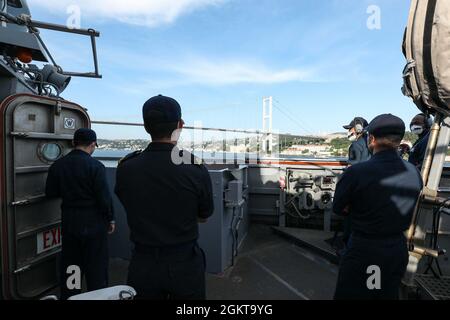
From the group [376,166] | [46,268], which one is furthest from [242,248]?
[376,166]

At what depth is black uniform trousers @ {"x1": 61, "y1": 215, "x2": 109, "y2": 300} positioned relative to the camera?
7.65 ft

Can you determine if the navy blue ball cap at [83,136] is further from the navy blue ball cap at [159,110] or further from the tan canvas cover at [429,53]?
the tan canvas cover at [429,53]

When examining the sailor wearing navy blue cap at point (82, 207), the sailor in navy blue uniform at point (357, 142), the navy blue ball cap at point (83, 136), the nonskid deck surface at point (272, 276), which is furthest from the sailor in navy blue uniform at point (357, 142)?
the navy blue ball cap at point (83, 136)

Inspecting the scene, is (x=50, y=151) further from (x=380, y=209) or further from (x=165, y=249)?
(x=380, y=209)

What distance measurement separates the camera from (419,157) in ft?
9.46

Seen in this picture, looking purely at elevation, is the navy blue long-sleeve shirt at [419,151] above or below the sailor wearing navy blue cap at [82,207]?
above

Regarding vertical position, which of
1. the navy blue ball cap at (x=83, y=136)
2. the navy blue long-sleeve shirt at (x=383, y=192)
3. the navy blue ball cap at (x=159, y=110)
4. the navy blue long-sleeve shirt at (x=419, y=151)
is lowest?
the navy blue long-sleeve shirt at (x=383, y=192)

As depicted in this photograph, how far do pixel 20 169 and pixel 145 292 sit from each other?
1590mm

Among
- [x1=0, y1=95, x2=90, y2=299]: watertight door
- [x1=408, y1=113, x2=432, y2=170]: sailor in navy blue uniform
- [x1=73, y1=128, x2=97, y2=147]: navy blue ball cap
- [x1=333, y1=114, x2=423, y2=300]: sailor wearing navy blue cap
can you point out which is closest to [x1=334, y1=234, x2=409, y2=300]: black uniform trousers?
[x1=333, y1=114, x2=423, y2=300]: sailor wearing navy blue cap

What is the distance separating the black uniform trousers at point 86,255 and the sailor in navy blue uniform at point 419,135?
10.0ft

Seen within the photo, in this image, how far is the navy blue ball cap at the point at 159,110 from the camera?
142 centimetres

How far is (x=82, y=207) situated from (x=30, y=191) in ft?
1.61

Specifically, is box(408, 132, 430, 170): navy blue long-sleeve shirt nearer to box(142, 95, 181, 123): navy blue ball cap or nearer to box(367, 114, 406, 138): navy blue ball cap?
box(367, 114, 406, 138): navy blue ball cap

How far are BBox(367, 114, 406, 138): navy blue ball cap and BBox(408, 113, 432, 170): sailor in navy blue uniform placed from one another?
1.41 meters
